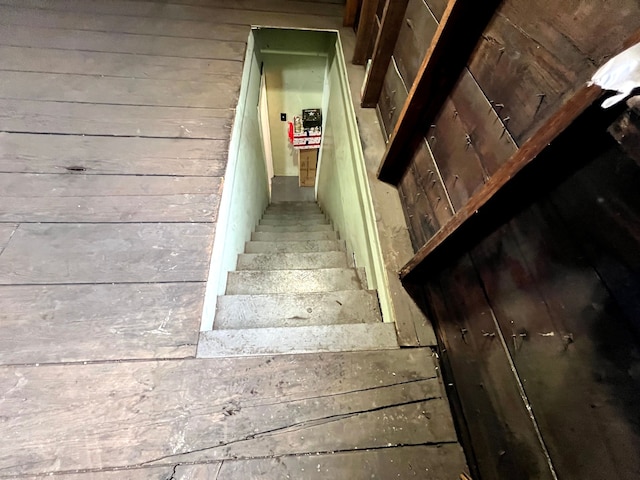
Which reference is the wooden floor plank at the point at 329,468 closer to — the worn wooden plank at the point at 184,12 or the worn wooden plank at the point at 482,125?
the worn wooden plank at the point at 482,125

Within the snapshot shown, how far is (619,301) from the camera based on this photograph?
0.42 metres

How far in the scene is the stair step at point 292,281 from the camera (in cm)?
→ 138

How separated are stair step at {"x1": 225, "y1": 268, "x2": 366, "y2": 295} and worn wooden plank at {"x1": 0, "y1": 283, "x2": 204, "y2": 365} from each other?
0.43 meters

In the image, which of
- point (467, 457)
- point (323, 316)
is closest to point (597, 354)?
point (467, 457)

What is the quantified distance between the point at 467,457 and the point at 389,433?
0.59ft

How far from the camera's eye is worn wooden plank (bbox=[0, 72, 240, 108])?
55.2 inches

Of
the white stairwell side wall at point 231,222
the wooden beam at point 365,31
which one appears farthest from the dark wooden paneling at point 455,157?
the wooden beam at point 365,31

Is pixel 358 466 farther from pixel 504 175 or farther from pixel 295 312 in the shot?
pixel 504 175

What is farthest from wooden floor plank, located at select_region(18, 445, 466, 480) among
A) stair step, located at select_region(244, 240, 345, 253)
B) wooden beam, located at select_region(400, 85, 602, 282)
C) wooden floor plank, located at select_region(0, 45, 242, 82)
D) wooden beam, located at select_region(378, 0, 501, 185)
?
wooden floor plank, located at select_region(0, 45, 242, 82)

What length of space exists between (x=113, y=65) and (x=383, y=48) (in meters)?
1.29

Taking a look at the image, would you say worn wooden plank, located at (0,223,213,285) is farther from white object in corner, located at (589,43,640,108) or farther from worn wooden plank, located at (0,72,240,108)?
white object in corner, located at (589,43,640,108)

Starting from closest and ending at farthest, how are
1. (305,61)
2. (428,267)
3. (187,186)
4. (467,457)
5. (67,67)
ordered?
(467,457) → (428,267) → (187,186) → (67,67) → (305,61)

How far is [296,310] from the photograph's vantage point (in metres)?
1.12

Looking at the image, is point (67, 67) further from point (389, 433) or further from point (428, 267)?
point (389, 433)
